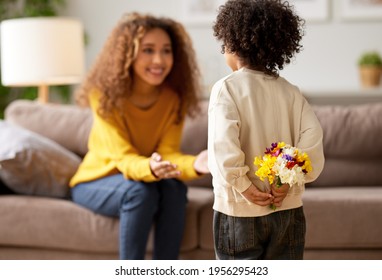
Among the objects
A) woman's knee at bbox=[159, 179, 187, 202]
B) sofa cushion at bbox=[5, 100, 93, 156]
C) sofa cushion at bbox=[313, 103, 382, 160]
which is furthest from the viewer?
sofa cushion at bbox=[5, 100, 93, 156]

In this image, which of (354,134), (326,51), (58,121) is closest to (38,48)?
(58,121)

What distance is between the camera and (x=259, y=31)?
1365 millimetres

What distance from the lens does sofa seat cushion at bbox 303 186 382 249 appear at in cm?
231

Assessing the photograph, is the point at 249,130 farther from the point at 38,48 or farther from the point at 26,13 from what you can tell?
the point at 26,13

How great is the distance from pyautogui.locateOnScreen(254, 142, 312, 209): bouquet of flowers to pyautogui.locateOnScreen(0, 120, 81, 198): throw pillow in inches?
51.8

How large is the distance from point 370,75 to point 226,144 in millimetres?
3055

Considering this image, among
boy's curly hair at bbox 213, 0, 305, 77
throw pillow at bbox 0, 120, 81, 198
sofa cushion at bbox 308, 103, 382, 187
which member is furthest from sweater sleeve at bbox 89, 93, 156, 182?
sofa cushion at bbox 308, 103, 382, 187

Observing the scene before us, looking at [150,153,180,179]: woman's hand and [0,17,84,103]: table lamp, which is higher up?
[0,17,84,103]: table lamp

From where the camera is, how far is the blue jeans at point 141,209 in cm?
217

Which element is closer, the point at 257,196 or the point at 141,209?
the point at 257,196

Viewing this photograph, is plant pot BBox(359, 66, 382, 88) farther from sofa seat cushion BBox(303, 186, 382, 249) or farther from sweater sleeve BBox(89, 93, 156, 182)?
sweater sleeve BBox(89, 93, 156, 182)

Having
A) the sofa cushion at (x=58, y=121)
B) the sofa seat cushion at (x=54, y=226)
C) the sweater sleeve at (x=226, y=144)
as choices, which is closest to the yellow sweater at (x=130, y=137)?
the sofa seat cushion at (x=54, y=226)
